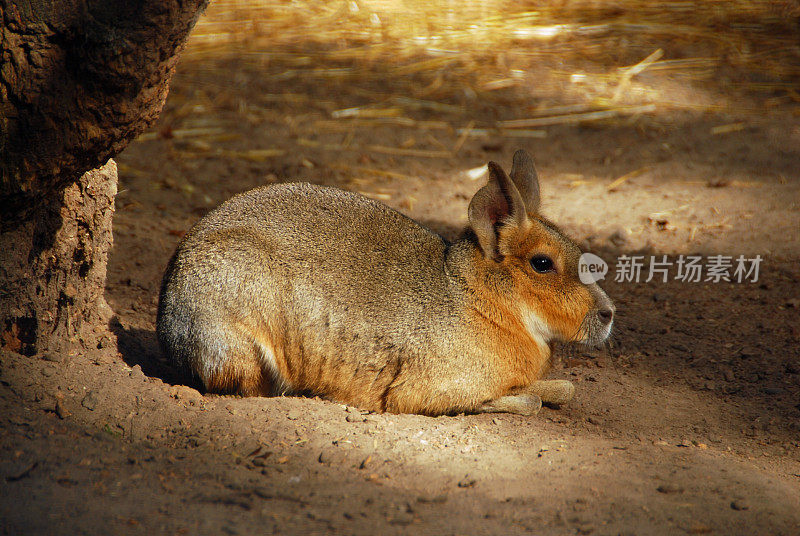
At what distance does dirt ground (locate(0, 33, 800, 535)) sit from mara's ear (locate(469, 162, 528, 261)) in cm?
93

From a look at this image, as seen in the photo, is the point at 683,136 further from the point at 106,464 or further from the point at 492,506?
the point at 106,464

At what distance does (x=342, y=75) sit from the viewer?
9422 millimetres

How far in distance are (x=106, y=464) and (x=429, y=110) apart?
6426mm

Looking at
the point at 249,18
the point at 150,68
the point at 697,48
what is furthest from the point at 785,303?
the point at 249,18

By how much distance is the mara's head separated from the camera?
4.15 metres

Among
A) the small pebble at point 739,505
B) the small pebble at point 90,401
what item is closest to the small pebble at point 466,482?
the small pebble at point 739,505

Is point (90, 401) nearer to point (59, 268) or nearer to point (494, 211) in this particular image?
point (59, 268)

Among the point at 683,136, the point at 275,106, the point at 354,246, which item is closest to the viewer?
the point at 354,246

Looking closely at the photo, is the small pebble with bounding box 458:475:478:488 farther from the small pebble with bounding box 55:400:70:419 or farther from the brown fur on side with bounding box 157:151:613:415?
the small pebble with bounding box 55:400:70:419

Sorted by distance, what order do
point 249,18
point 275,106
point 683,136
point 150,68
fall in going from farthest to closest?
1. point 249,18
2. point 275,106
3. point 683,136
4. point 150,68

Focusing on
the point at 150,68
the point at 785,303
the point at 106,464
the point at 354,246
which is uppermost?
the point at 150,68

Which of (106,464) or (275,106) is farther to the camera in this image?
(275,106)

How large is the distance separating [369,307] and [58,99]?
1.77 m

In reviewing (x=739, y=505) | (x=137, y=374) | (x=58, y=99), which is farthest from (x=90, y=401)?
(x=739, y=505)
